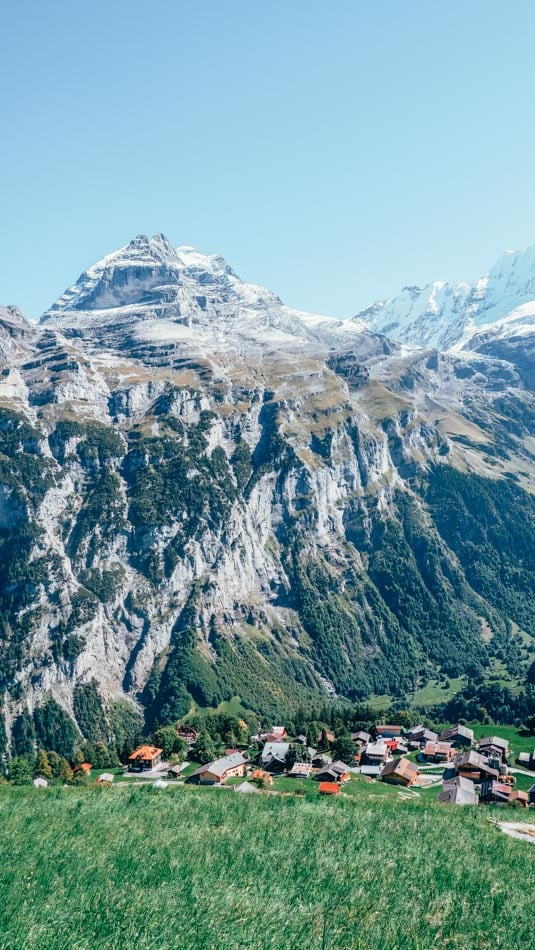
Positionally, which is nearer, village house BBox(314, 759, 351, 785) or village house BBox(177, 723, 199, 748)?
village house BBox(314, 759, 351, 785)

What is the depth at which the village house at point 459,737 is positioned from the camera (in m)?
147

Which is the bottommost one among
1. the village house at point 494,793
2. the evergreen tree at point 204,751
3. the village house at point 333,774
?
the village house at point 494,793

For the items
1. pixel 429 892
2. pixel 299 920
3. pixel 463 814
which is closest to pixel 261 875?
pixel 299 920

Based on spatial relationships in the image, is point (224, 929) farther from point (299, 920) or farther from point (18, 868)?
point (18, 868)

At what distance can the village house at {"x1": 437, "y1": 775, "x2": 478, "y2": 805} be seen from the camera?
8344cm

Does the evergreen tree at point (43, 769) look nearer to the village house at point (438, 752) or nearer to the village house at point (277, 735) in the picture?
the village house at point (277, 735)

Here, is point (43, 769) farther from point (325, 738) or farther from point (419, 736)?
point (419, 736)

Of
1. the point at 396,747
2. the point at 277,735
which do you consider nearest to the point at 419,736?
the point at 396,747

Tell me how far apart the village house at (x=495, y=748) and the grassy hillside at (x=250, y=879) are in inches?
3947

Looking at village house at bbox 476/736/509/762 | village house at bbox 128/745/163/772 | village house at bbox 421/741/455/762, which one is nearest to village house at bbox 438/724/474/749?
village house at bbox 421/741/455/762

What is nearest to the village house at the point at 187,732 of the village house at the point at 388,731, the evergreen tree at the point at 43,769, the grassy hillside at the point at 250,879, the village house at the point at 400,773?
the evergreen tree at the point at 43,769

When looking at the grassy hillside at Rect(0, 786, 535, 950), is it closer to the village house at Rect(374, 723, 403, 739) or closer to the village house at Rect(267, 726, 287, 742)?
the village house at Rect(267, 726, 287, 742)

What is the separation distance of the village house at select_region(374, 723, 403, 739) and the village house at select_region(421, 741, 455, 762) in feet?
79.3

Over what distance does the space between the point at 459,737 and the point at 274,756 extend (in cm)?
5187
